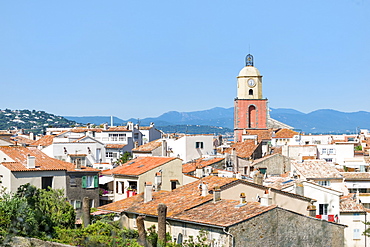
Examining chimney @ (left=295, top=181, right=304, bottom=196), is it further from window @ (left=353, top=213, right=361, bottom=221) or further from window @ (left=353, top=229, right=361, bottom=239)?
window @ (left=353, top=229, right=361, bottom=239)

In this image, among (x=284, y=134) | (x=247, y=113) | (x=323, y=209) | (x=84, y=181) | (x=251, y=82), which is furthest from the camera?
(x=251, y=82)

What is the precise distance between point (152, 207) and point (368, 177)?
22889 mm

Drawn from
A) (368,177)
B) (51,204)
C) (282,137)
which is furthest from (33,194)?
(282,137)

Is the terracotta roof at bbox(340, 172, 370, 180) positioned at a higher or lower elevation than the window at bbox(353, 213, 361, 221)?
higher

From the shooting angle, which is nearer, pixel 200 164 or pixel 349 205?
pixel 349 205

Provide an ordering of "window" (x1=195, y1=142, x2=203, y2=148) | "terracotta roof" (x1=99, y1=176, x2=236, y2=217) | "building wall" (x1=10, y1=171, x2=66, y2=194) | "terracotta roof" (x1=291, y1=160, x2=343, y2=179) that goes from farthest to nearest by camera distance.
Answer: "window" (x1=195, y1=142, x2=203, y2=148), "terracotta roof" (x1=291, y1=160, x2=343, y2=179), "building wall" (x1=10, y1=171, x2=66, y2=194), "terracotta roof" (x1=99, y1=176, x2=236, y2=217)

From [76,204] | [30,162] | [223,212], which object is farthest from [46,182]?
[223,212]

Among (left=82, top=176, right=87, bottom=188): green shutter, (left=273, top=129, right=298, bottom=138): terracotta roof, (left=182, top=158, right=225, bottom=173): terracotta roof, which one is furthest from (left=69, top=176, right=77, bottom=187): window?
(left=273, top=129, right=298, bottom=138): terracotta roof

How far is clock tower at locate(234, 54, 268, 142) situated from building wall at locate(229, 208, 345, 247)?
88.3 meters

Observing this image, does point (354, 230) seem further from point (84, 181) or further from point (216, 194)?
point (84, 181)

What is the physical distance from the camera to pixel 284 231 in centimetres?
2742

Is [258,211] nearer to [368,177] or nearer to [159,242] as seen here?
[159,242]

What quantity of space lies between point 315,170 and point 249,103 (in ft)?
236

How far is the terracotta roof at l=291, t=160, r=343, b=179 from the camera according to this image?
159ft
